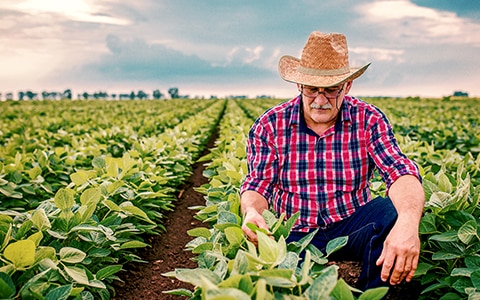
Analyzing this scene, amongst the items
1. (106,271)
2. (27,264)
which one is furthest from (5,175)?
(27,264)

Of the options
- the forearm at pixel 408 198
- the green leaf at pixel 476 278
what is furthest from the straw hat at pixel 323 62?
the green leaf at pixel 476 278

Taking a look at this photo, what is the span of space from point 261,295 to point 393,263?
3.60ft

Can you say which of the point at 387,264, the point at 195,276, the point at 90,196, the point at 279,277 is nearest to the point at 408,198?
the point at 387,264

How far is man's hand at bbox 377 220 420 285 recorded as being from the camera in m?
2.11

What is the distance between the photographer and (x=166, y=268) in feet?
13.5

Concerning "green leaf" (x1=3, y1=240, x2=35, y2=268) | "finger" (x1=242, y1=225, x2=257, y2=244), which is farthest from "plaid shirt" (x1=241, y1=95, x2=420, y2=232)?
"green leaf" (x1=3, y1=240, x2=35, y2=268)

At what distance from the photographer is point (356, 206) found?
2936 mm

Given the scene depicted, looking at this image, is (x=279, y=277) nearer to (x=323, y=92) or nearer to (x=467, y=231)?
(x=467, y=231)

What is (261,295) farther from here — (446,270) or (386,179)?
(446,270)

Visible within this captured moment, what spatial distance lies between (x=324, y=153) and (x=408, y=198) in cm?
70

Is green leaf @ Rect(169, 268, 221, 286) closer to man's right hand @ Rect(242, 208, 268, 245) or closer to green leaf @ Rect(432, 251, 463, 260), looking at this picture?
man's right hand @ Rect(242, 208, 268, 245)

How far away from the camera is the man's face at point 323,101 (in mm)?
2750

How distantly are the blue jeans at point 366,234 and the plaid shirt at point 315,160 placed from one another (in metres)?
0.10

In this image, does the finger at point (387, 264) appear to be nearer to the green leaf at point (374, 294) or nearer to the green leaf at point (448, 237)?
the green leaf at point (448, 237)
